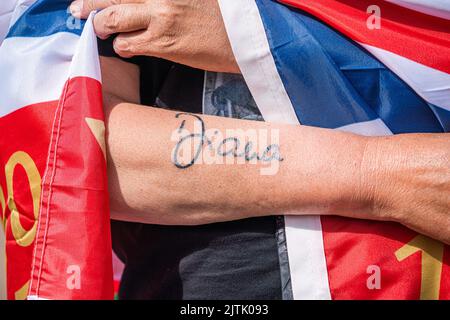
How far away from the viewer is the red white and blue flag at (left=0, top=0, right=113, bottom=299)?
1.01 meters

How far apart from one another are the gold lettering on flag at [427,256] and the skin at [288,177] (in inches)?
1.3

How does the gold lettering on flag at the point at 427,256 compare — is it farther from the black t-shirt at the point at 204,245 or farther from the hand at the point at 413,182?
the black t-shirt at the point at 204,245

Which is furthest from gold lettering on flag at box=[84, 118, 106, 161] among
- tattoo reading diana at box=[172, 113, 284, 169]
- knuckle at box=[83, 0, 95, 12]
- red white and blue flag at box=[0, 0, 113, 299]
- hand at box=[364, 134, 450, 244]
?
hand at box=[364, 134, 450, 244]

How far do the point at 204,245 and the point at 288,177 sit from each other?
0.20 metres

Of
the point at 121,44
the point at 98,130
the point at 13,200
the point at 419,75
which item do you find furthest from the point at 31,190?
the point at 419,75

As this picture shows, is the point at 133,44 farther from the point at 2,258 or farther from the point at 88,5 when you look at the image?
the point at 2,258

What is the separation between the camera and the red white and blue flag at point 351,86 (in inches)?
40.3

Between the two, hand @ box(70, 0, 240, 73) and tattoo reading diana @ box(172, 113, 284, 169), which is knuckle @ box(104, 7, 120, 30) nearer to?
hand @ box(70, 0, 240, 73)

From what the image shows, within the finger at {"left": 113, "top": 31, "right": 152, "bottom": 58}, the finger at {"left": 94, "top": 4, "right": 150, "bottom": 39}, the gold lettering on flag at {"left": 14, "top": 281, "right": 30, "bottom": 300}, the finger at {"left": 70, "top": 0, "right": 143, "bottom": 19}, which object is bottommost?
the gold lettering on flag at {"left": 14, "top": 281, "right": 30, "bottom": 300}

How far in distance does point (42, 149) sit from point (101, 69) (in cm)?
18

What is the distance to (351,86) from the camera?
1.03 meters

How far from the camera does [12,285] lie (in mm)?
1113

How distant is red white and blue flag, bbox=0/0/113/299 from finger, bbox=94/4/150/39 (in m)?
0.03
